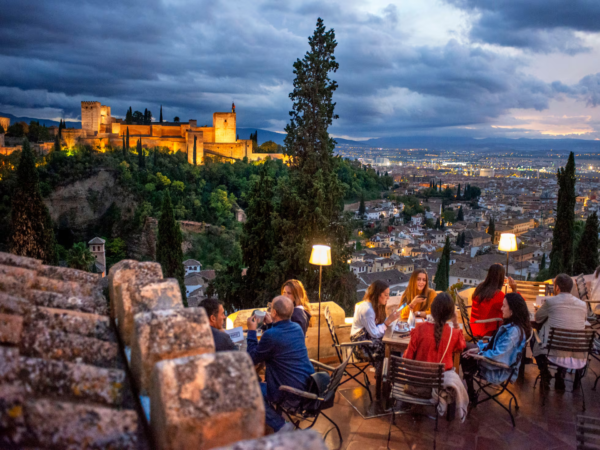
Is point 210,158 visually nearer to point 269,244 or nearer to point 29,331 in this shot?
point 269,244

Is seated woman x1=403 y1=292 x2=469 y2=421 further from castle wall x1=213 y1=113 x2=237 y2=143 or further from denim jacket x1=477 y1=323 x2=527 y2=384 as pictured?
castle wall x1=213 y1=113 x2=237 y2=143

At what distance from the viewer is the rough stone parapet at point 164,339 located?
1.17 meters

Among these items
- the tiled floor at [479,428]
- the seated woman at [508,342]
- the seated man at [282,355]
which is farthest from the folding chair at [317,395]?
the seated woman at [508,342]

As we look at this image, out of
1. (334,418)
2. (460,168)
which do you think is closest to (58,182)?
(334,418)

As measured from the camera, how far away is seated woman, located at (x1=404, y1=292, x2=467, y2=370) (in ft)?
10.7

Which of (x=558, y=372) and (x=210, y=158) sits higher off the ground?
(x=210, y=158)

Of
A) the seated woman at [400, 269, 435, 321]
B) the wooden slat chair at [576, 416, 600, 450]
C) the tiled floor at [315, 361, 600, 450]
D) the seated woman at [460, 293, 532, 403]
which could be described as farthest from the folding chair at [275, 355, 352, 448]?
the seated woman at [400, 269, 435, 321]

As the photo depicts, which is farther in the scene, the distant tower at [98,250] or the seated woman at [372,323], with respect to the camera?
the distant tower at [98,250]

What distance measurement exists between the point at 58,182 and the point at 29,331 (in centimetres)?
3653

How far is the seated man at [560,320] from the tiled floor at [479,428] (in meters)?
0.22

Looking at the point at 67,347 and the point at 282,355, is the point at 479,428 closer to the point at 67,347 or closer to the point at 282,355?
the point at 282,355

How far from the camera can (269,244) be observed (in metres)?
9.30

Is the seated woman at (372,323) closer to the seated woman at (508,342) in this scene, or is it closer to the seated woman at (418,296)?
the seated woman at (418,296)

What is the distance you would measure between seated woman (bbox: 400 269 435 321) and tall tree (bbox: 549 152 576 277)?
14339 mm
